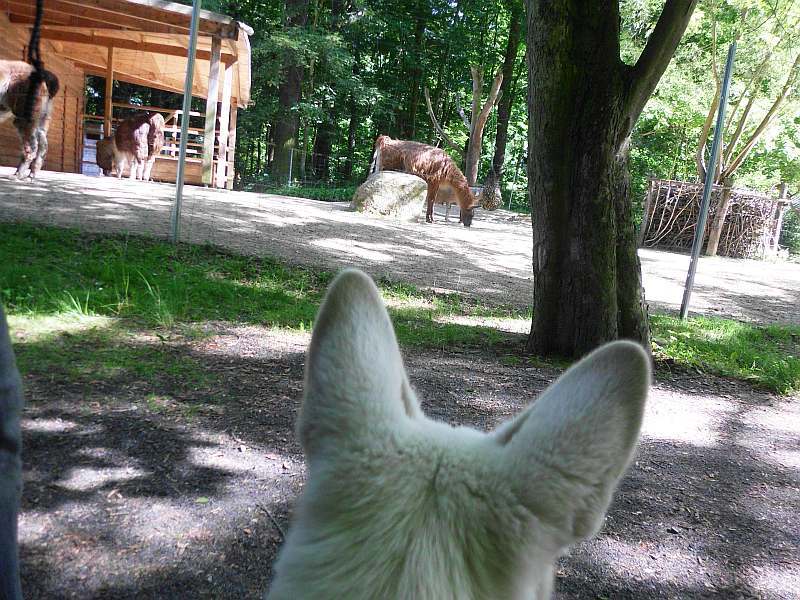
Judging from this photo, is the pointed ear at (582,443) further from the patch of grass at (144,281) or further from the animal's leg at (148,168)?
the animal's leg at (148,168)

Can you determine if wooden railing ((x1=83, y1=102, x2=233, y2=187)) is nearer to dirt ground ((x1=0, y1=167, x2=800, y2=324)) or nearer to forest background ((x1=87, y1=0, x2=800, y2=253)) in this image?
forest background ((x1=87, y1=0, x2=800, y2=253))

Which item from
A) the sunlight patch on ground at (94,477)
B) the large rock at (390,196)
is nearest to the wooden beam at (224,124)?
the large rock at (390,196)

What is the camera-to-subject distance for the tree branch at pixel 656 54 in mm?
5238

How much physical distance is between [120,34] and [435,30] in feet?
77.7

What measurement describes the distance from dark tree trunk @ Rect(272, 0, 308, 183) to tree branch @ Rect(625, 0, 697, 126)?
75.6 ft

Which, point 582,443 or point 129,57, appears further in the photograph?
point 129,57

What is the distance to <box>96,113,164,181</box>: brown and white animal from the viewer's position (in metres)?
17.3

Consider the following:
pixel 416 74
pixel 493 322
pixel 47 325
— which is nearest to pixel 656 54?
pixel 493 322

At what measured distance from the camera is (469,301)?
841cm

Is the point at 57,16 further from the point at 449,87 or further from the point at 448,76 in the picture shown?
the point at 449,87

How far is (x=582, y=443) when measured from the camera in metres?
0.88

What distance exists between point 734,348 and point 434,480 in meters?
6.97

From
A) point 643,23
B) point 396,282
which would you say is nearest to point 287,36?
point 643,23

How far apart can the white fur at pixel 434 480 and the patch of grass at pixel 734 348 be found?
5768 mm
